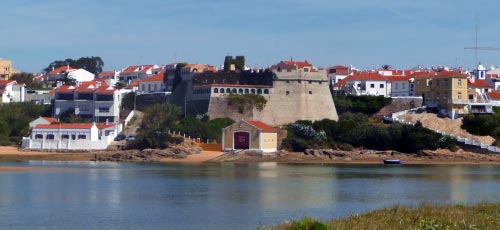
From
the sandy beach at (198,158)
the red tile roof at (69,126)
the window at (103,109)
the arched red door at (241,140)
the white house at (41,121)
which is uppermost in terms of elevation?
the window at (103,109)

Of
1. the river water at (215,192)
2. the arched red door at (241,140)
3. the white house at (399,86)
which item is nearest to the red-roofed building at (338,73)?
the white house at (399,86)

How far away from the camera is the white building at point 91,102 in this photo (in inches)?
2899

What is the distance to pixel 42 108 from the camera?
3029 inches

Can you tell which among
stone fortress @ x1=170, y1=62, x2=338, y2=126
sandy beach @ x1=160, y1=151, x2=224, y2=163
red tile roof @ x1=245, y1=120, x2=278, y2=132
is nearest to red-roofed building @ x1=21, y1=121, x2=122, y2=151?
sandy beach @ x1=160, y1=151, x2=224, y2=163

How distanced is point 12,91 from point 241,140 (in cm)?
2795

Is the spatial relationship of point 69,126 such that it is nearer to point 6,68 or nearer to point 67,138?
point 67,138

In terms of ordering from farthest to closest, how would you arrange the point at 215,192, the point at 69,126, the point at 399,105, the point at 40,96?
the point at 40,96 → the point at 399,105 → the point at 69,126 → the point at 215,192

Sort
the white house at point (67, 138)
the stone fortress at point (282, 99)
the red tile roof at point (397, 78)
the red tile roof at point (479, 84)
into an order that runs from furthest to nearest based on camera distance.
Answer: the red tile roof at point (397, 78) < the red tile roof at point (479, 84) < the stone fortress at point (282, 99) < the white house at point (67, 138)

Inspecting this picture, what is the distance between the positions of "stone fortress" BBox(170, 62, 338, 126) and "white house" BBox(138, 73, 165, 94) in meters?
12.7

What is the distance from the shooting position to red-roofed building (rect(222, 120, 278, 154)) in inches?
2502

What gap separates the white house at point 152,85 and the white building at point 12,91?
396 inches

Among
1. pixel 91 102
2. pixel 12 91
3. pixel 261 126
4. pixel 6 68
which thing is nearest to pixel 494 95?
pixel 261 126

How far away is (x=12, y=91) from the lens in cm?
8369

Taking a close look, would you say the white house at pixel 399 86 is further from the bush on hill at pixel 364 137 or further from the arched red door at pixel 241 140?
the arched red door at pixel 241 140
